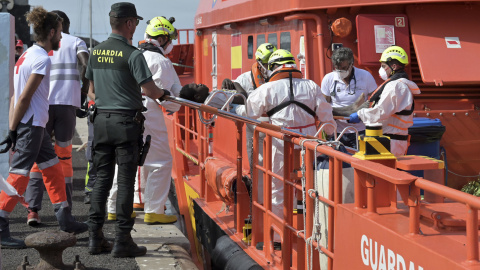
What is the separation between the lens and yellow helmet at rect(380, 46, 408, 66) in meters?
6.05

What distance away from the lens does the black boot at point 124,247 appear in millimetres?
5559

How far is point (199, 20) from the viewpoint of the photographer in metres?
11.2

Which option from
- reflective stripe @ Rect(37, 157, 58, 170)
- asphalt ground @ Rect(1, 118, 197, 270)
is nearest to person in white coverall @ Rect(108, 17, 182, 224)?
asphalt ground @ Rect(1, 118, 197, 270)

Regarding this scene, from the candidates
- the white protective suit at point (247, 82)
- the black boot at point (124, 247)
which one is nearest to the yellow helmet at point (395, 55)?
the white protective suit at point (247, 82)

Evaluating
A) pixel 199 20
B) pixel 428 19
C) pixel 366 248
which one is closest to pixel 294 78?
pixel 428 19

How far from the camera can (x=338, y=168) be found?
12.8ft

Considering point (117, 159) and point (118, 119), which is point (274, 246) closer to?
point (117, 159)

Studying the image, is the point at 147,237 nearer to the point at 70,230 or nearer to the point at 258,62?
the point at 70,230

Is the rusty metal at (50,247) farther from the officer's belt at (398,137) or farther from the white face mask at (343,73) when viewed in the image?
the white face mask at (343,73)

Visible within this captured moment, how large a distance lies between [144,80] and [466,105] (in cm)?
320

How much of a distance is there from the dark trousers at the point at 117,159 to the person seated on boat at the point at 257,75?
1.80 m

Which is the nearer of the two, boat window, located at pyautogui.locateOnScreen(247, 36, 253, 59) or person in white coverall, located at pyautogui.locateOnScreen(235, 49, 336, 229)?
person in white coverall, located at pyautogui.locateOnScreen(235, 49, 336, 229)

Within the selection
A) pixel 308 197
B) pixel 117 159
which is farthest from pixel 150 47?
pixel 308 197

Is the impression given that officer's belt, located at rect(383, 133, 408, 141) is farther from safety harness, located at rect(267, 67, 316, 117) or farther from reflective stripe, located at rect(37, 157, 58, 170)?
reflective stripe, located at rect(37, 157, 58, 170)
